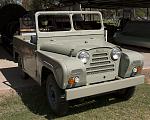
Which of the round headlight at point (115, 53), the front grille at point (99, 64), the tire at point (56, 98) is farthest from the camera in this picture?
the round headlight at point (115, 53)

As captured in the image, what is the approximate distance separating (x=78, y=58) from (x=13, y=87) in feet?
8.23

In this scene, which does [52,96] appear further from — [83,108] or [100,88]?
[100,88]

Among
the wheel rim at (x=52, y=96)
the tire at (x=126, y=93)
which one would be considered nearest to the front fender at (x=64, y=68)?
the wheel rim at (x=52, y=96)

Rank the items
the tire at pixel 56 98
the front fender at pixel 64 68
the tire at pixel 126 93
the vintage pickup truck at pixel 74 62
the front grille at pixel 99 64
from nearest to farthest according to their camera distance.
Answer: the front fender at pixel 64 68 → the vintage pickup truck at pixel 74 62 → the tire at pixel 56 98 → the front grille at pixel 99 64 → the tire at pixel 126 93

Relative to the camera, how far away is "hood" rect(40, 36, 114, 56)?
5.98 meters

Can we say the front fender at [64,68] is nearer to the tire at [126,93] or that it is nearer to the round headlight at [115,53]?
the round headlight at [115,53]

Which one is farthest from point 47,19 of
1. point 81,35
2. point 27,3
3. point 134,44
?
point 27,3

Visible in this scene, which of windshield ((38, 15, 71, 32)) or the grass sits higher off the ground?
windshield ((38, 15, 71, 32))

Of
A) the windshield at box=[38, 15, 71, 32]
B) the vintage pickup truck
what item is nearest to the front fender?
the vintage pickup truck

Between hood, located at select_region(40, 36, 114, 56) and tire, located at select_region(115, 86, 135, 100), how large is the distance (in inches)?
41.5

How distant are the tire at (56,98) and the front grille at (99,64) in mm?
679

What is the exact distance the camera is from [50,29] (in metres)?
7.02

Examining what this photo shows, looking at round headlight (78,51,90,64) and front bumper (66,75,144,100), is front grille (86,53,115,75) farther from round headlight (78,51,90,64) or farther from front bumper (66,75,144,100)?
front bumper (66,75,144,100)

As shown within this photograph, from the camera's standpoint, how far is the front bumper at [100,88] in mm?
5504
